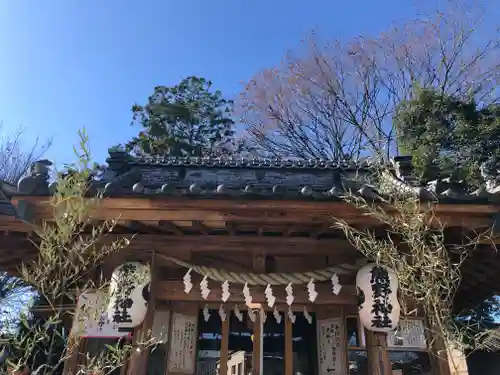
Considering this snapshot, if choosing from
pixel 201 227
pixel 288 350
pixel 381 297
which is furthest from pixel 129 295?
pixel 381 297

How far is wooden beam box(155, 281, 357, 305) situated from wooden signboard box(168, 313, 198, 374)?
2.00ft

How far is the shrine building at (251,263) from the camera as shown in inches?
179

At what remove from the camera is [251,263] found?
5.70 metres

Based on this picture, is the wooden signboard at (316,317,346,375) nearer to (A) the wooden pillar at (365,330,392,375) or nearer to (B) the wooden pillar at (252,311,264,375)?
(A) the wooden pillar at (365,330,392,375)

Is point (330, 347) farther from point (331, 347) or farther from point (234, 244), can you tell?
point (234, 244)

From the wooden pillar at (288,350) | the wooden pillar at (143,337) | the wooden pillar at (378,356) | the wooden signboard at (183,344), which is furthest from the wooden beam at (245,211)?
the wooden signboard at (183,344)

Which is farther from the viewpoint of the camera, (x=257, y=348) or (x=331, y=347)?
(x=331, y=347)

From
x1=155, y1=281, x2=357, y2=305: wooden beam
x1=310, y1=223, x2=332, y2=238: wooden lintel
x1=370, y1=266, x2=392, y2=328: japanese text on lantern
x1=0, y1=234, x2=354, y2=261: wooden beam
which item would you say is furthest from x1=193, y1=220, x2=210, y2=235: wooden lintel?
x1=370, y1=266, x2=392, y2=328: japanese text on lantern

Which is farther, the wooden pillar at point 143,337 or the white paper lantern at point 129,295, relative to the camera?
the white paper lantern at point 129,295

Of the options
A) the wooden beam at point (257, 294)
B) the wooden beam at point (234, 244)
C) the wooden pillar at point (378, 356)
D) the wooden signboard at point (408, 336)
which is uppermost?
the wooden beam at point (234, 244)

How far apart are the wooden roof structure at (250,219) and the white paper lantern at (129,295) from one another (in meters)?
0.31

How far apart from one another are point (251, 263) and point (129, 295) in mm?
1634

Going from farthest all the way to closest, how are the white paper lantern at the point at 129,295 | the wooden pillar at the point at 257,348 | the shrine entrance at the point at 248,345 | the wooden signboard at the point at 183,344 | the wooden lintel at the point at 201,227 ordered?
the shrine entrance at the point at 248,345, the wooden signboard at the point at 183,344, the wooden pillar at the point at 257,348, the wooden lintel at the point at 201,227, the white paper lantern at the point at 129,295

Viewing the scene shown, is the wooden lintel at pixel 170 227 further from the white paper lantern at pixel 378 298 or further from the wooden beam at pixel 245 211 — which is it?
the white paper lantern at pixel 378 298
